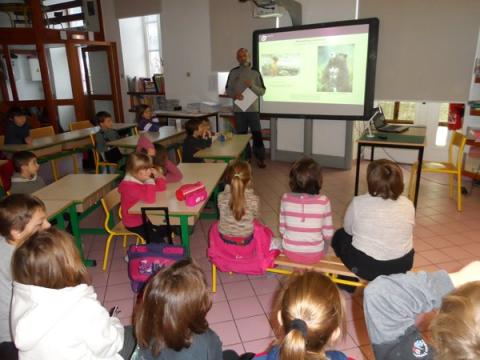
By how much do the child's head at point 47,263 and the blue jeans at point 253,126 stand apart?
4767mm

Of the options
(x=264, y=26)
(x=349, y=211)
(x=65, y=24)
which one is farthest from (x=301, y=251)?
(x=65, y=24)

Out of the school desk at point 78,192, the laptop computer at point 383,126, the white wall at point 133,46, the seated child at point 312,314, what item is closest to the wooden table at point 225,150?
the school desk at point 78,192

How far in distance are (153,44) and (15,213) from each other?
7.11 m

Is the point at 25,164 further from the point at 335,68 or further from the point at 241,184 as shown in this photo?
the point at 335,68

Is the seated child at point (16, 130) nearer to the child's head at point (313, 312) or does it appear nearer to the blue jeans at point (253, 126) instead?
the blue jeans at point (253, 126)

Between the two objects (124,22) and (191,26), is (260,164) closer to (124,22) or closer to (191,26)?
(191,26)

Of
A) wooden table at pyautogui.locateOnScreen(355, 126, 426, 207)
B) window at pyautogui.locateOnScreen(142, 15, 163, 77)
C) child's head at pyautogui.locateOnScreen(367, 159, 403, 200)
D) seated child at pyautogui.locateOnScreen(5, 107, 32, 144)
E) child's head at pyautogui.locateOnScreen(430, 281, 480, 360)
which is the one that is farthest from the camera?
window at pyautogui.locateOnScreen(142, 15, 163, 77)

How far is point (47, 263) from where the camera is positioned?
1320 millimetres

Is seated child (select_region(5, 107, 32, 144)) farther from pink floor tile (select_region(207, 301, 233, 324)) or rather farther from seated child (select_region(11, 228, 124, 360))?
seated child (select_region(11, 228, 124, 360))

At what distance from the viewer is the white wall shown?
309 inches

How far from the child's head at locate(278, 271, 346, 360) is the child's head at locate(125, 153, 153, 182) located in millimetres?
1957

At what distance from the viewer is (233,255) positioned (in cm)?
244

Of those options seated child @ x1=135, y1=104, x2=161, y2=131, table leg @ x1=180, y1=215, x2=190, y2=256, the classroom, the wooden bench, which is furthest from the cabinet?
the wooden bench

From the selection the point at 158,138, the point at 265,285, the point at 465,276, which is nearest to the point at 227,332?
the point at 265,285
